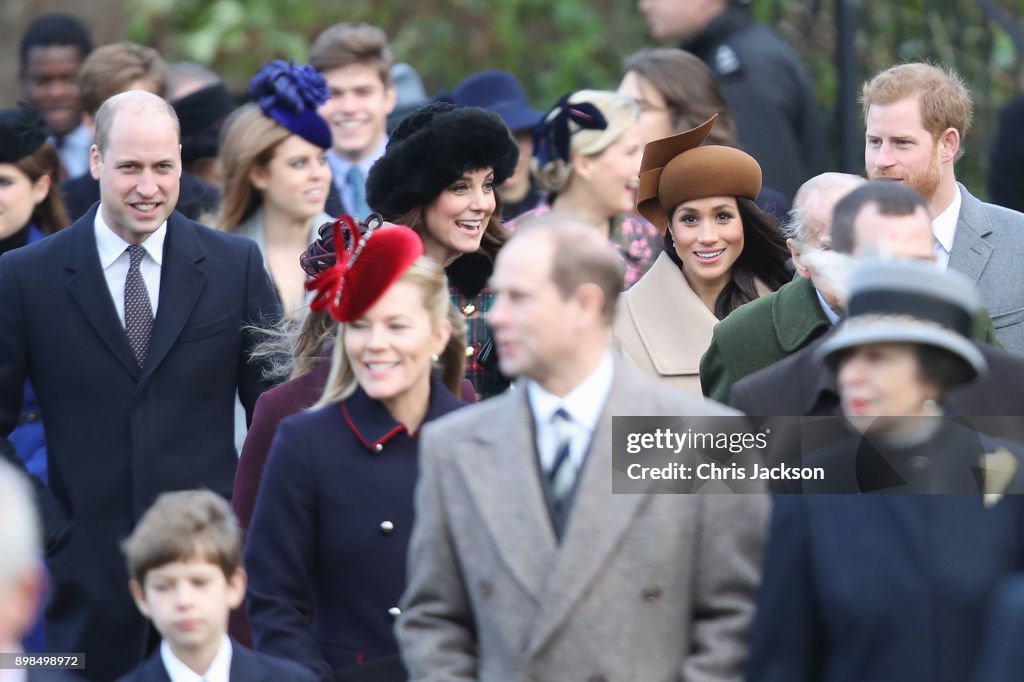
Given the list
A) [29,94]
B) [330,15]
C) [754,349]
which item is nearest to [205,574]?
[754,349]

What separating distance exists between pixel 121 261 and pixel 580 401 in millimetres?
2339

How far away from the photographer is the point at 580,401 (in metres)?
4.52

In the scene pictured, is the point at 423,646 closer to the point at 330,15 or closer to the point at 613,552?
the point at 613,552

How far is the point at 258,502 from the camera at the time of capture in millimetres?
5273

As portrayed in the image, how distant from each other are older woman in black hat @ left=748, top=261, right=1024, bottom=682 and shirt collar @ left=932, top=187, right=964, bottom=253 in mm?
2153

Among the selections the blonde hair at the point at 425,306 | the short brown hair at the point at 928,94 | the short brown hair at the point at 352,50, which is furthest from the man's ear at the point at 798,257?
the short brown hair at the point at 352,50

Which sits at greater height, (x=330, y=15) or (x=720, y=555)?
(x=330, y=15)

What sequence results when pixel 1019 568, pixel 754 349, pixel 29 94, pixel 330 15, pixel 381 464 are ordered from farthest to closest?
pixel 330 15 → pixel 29 94 → pixel 754 349 → pixel 381 464 → pixel 1019 568

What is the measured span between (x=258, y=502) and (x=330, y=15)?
853cm

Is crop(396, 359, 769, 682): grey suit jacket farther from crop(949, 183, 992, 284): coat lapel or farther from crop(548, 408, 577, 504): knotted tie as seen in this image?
crop(949, 183, 992, 284): coat lapel

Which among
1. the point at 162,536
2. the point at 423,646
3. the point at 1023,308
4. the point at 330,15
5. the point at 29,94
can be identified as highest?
the point at 330,15

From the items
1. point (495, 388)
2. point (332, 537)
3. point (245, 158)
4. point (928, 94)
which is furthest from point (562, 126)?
point (332, 537)

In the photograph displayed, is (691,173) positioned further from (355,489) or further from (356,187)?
(356,187)

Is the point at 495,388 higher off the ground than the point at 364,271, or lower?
higher
